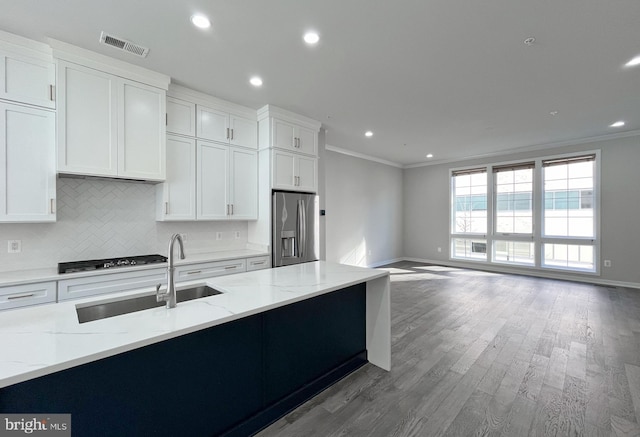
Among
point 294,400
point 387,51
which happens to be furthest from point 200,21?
point 294,400

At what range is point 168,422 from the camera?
A: 1.35m

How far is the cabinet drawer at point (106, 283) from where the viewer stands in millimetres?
2352

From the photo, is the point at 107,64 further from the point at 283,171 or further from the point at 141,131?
the point at 283,171

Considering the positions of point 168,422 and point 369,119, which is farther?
point 369,119

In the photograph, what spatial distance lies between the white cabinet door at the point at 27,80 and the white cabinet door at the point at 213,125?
130 centimetres

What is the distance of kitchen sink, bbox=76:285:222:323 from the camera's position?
1.49 metres

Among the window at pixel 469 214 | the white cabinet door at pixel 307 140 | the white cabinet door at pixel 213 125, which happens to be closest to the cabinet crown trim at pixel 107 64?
the white cabinet door at pixel 213 125

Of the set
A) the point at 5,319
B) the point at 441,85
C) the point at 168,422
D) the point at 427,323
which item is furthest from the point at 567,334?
the point at 5,319

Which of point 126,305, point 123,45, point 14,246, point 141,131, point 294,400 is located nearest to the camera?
point 126,305

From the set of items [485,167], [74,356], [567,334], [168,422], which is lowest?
[567,334]

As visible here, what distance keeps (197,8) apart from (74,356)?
221cm

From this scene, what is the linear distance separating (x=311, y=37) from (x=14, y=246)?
3221 millimetres

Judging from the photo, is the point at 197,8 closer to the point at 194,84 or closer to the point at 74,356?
the point at 194,84

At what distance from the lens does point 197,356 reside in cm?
144
